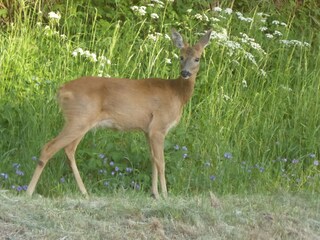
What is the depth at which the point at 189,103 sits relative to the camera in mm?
11016

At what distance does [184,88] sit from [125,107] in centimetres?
80

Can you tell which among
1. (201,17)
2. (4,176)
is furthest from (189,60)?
(201,17)

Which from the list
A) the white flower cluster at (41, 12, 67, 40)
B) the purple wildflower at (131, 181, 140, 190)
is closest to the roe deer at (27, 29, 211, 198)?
the purple wildflower at (131, 181, 140, 190)

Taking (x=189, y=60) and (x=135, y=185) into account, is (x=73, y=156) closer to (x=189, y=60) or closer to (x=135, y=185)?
(x=135, y=185)

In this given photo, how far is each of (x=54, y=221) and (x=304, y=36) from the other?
797 cm

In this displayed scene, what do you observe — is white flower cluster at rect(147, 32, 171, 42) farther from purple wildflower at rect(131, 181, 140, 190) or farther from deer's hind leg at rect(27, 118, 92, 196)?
deer's hind leg at rect(27, 118, 92, 196)

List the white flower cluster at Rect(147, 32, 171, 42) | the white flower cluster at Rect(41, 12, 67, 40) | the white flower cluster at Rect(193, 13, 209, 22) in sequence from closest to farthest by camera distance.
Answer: the white flower cluster at Rect(41, 12, 67, 40) → the white flower cluster at Rect(147, 32, 171, 42) → the white flower cluster at Rect(193, 13, 209, 22)

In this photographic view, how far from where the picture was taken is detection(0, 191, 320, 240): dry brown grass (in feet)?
20.6

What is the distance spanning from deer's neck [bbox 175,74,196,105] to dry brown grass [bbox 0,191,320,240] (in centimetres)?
219

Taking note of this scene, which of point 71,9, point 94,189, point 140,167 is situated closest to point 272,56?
point 71,9

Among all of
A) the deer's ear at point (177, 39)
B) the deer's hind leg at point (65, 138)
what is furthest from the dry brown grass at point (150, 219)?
the deer's ear at point (177, 39)

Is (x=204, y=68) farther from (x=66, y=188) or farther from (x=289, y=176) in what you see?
(x=66, y=188)

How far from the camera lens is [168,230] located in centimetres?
648

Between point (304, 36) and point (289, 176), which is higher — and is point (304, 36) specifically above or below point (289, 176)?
above
